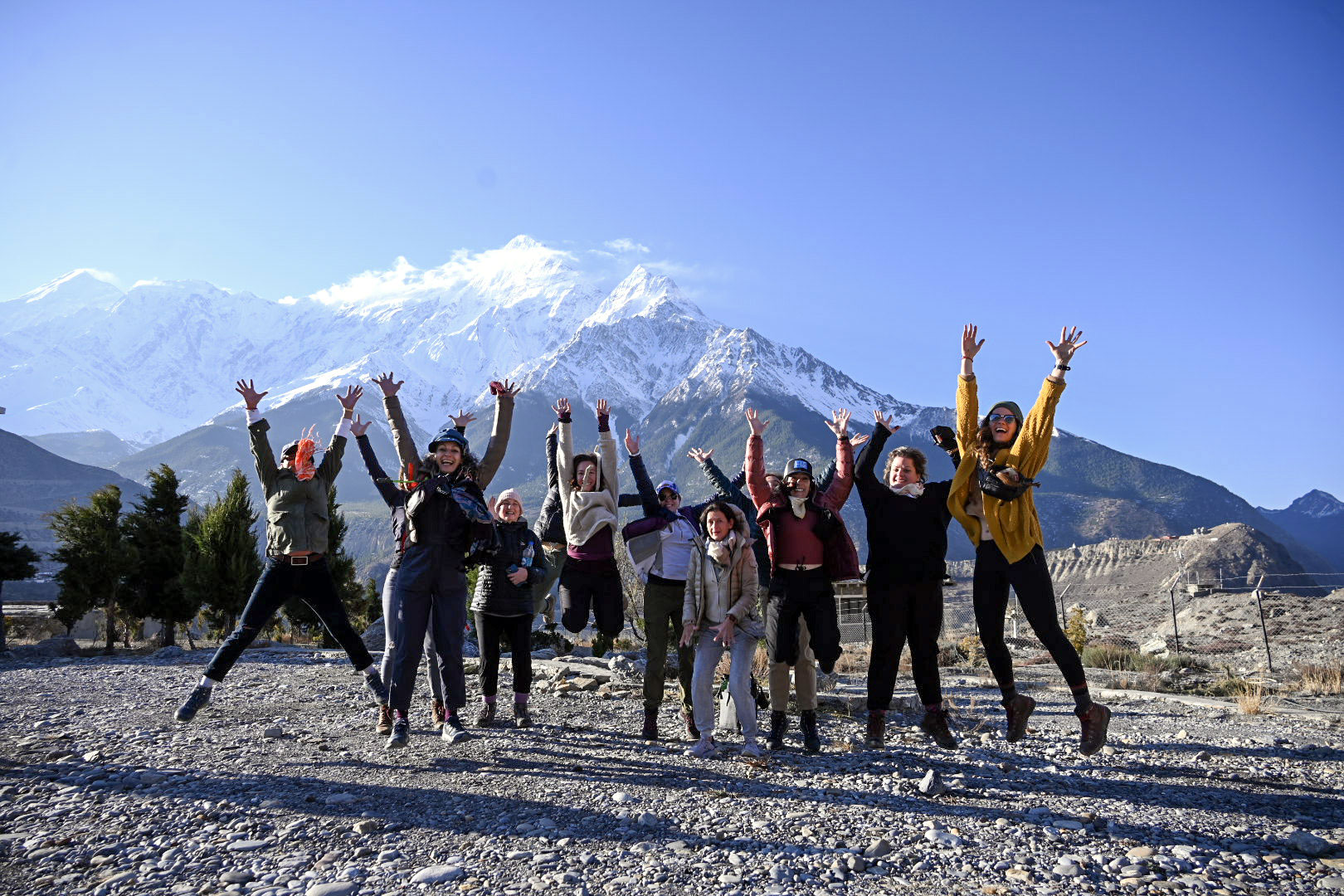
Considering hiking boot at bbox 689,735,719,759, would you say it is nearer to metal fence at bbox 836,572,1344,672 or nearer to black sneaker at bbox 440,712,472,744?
black sneaker at bbox 440,712,472,744

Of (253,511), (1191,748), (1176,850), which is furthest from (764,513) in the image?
(253,511)

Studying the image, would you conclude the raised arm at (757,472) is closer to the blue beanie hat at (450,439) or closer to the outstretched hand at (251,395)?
the blue beanie hat at (450,439)

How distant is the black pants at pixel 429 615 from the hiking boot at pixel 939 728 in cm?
335

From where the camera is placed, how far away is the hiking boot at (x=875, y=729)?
592cm

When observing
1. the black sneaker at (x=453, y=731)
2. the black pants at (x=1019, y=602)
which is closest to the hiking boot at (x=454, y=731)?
the black sneaker at (x=453, y=731)

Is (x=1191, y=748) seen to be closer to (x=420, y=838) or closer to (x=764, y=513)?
(x=764, y=513)

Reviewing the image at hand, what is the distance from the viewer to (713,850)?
3744 millimetres

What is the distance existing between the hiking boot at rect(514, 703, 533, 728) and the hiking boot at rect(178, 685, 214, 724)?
7.74ft

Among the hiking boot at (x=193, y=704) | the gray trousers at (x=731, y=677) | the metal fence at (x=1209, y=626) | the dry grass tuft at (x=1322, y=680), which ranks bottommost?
the metal fence at (x=1209, y=626)

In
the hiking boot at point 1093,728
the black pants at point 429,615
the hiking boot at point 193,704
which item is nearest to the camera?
the hiking boot at point 1093,728

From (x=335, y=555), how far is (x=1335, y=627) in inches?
1075

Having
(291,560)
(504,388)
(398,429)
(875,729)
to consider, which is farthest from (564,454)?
(875,729)

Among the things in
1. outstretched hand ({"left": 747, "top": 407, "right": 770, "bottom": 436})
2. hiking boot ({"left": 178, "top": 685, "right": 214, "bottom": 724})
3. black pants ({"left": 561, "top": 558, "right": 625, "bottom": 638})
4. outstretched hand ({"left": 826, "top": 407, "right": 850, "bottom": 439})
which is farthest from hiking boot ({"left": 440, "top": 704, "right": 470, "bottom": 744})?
outstretched hand ({"left": 826, "top": 407, "right": 850, "bottom": 439})

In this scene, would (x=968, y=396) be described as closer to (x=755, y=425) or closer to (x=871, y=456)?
(x=871, y=456)
